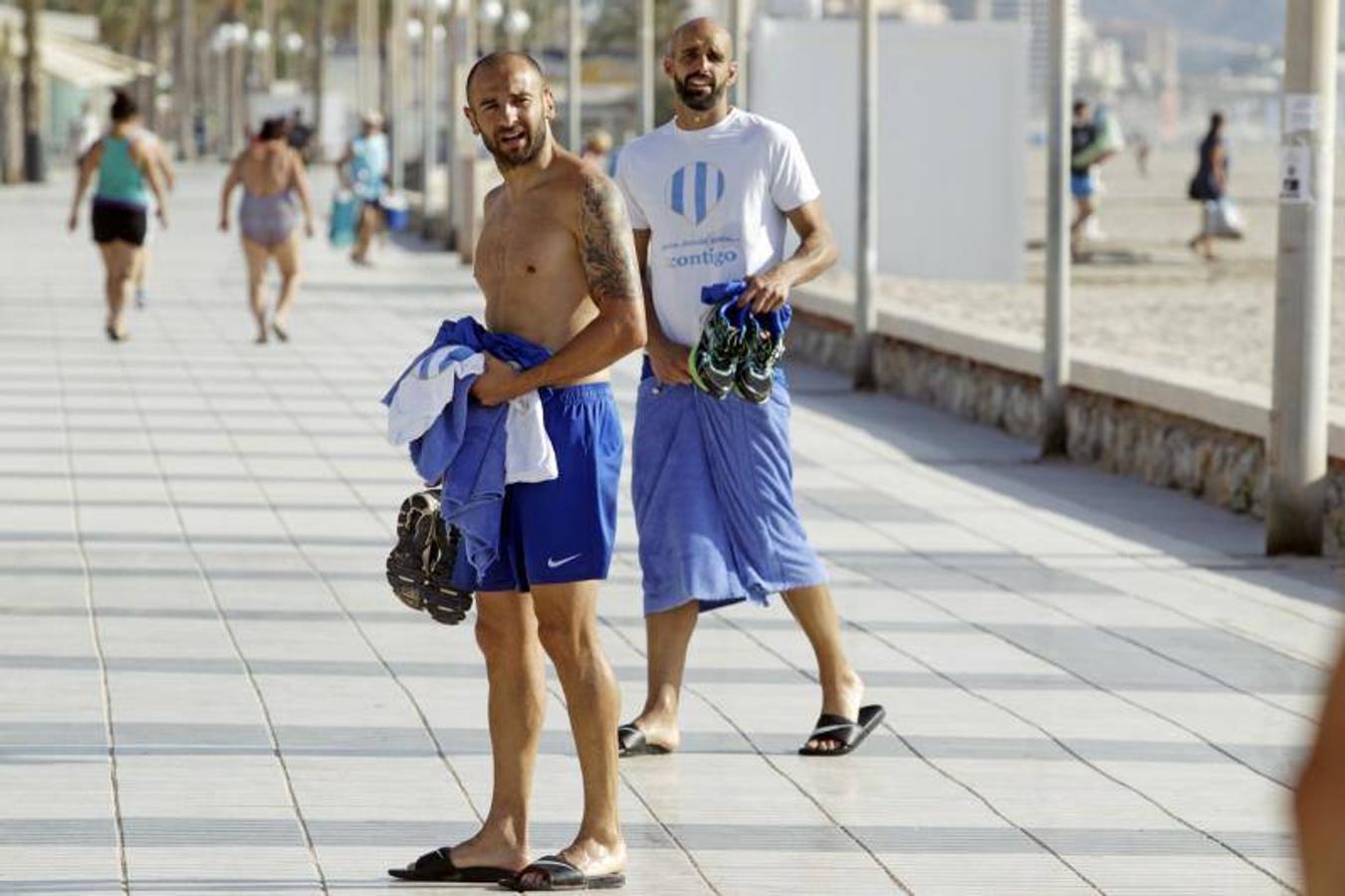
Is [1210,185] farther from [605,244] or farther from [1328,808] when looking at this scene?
[1328,808]

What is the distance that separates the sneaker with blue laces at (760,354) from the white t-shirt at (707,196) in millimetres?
A: 157

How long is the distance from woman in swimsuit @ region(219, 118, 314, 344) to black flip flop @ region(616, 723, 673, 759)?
13701 millimetres

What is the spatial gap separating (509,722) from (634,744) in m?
1.27

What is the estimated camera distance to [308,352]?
1950cm

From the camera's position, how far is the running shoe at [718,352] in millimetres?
6348

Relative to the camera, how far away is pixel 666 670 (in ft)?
21.9

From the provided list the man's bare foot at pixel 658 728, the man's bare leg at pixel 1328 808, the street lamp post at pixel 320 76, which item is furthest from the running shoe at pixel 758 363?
the street lamp post at pixel 320 76

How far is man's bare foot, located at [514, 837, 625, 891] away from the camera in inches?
209

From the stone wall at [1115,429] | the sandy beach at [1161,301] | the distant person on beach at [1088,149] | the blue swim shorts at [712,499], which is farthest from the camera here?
the distant person on beach at [1088,149]

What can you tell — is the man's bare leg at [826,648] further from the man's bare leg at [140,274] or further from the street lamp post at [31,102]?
the street lamp post at [31,102]

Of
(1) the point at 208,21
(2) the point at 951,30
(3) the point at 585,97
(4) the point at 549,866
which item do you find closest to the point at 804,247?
(4) the point at 549,866

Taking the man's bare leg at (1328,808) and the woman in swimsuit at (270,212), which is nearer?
the man's bare leg at (1328,808)

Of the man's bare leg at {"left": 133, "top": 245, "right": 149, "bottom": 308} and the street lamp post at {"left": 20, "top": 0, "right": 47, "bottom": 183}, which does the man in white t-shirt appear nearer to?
the man's bare leg at {"left": 133, "top": 245, "right": 149, "bottom": 308}

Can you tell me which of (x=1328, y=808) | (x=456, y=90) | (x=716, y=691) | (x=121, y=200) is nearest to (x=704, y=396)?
(x=716, y=691)
